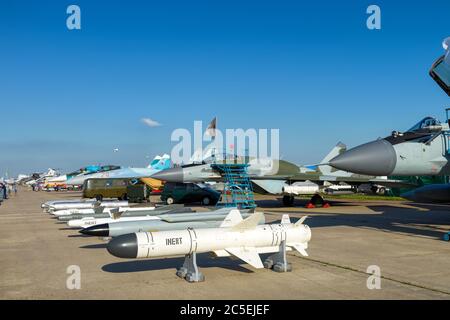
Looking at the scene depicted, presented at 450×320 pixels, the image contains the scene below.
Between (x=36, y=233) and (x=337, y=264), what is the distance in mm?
11237

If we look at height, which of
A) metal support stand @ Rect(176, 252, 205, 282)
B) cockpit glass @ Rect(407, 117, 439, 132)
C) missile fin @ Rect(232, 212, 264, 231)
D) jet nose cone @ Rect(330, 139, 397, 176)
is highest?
cockpit glass @ Rect(407, 117, 439, 132)

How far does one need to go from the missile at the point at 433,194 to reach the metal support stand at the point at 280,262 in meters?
9.35

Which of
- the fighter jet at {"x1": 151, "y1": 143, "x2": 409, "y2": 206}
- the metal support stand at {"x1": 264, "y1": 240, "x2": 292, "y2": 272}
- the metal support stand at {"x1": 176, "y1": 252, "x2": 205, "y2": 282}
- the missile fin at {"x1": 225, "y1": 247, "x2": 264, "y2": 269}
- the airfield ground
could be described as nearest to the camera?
the airfield ground

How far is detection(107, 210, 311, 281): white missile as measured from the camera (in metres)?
7.50

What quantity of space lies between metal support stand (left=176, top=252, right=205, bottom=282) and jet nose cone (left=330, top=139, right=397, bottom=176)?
4.88 metres

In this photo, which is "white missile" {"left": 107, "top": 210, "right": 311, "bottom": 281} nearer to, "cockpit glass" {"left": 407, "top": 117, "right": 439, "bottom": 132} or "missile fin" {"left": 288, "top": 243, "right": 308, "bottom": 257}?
"missile fin" {"left": 288, "top": 243, "right": 308, "bottom": 257}

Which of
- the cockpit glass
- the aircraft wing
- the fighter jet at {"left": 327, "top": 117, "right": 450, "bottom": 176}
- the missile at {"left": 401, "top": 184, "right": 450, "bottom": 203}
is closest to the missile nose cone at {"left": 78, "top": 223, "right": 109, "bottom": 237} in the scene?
the fighter jet at {"left": 327, "top": 117, "right": 450, "bottom": 176}

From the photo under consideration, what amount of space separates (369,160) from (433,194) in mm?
6328

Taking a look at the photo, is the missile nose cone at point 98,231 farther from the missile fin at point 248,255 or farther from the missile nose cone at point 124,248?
the missile fin at point 248,255

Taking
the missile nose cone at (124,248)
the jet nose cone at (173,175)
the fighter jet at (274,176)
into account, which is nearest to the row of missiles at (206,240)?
the missile nose cone at (124,248)

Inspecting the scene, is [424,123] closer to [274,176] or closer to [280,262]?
[280,262]

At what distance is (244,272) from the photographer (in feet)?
27.2

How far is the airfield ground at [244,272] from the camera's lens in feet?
21.9
